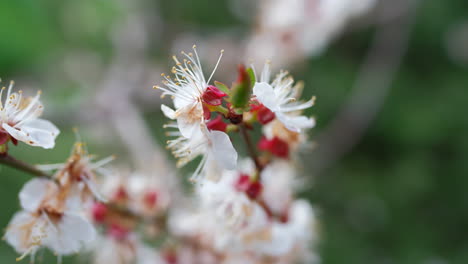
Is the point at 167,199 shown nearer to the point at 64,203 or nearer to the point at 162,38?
the point at 64,203

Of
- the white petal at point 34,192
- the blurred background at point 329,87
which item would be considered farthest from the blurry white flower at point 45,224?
the blurred background at point 329,87

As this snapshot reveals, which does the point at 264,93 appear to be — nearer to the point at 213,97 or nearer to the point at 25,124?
the point at 213,97

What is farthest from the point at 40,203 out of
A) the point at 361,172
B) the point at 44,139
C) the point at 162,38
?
the point at 361,172

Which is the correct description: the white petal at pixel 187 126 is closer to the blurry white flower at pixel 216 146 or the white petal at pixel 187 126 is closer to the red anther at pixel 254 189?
the blurry white flower at pixel 216 146

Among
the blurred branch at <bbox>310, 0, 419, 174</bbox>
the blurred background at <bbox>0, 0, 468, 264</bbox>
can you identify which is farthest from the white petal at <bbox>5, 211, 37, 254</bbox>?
the blurred branch at <bbox>310, 0, 419, 174</bbox>

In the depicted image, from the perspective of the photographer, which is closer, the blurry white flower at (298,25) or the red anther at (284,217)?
the red anther at (284,217)
